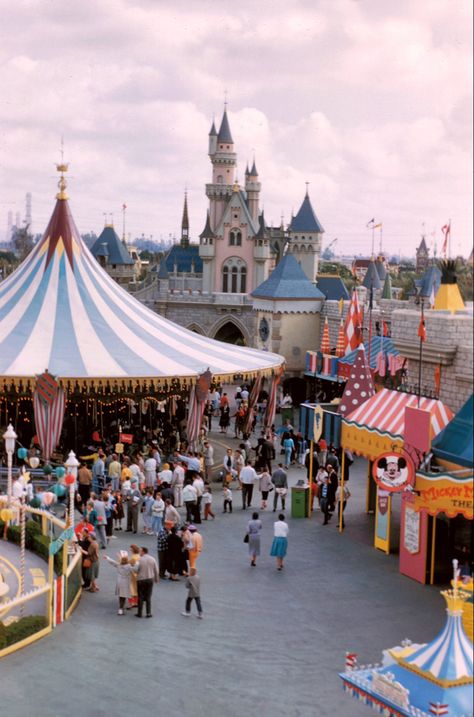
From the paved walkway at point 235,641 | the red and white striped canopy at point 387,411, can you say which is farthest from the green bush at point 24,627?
the red and white striped canopy at point 387,411

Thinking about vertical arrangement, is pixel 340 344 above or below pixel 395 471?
above

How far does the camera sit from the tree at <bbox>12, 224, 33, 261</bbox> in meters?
80.8

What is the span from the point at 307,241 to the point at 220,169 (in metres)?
6.85

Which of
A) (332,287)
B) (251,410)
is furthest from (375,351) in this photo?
(332,287)

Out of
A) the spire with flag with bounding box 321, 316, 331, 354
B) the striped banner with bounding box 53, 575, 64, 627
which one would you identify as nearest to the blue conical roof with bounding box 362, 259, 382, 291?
the spire with flag with bounding box 321, 316, 331, 354

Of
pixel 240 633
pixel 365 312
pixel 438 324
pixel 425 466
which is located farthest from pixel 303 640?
pixel 365 312

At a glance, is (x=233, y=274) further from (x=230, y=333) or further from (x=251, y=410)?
(x=251, y=410)

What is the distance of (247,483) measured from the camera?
18281 millimetres

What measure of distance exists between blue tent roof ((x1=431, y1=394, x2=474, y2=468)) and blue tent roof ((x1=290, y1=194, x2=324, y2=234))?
44585 mm

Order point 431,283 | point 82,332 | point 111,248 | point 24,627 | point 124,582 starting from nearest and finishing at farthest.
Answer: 1. point 24,627
2. point 124,582
3. point 431,283
4. point 82,332
5. point 111,248

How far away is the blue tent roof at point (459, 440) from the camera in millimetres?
9927

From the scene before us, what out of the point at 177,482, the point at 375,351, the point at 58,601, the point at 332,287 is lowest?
the point at 58,601

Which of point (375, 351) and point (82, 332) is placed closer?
point (82, 332)

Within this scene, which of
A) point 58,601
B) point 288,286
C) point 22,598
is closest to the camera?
point 22,598
